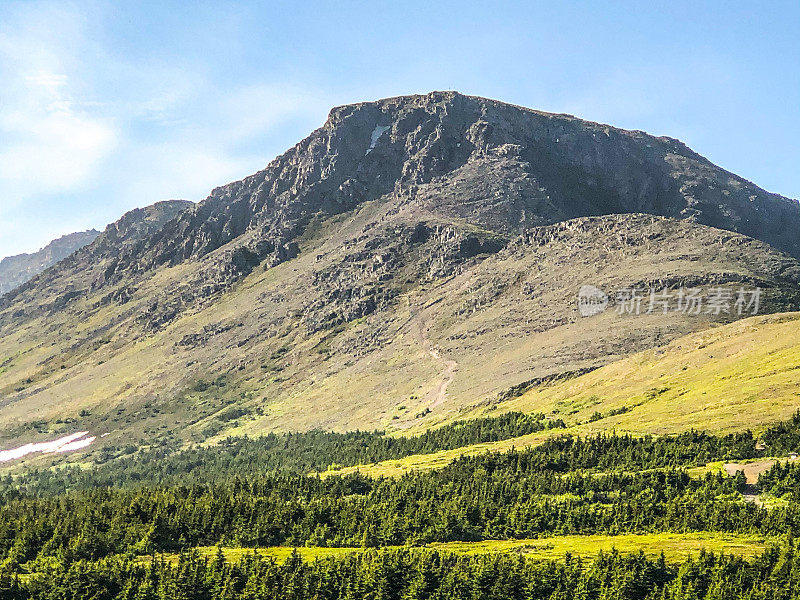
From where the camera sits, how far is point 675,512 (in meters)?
153

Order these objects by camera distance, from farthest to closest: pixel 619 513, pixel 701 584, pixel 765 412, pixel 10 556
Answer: pixel 765 412 < pixel 619 513 < pixel 10 556 < pixel 701 584

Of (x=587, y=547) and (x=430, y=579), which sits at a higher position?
(x=430, y=579)

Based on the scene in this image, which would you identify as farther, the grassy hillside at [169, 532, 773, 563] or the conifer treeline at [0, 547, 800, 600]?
the grassy hillside at [169, 532, 773, 563]

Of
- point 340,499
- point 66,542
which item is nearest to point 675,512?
point 340,499

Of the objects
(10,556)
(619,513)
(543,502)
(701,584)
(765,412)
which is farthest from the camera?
(765,412)

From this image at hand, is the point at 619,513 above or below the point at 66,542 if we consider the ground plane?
below

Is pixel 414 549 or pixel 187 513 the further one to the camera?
pixel 187 513

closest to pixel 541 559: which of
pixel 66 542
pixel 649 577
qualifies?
pixel 649 577

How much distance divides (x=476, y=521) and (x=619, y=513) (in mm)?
30328

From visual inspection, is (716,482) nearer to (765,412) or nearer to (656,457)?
(656,457)

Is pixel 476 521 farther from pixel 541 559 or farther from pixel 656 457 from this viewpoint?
pixel 656 457

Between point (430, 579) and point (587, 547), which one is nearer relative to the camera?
point (430, 579)

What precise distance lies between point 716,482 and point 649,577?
60077mm

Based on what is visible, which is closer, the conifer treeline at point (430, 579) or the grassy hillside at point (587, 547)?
the conifer treeline at point (430, 579)
